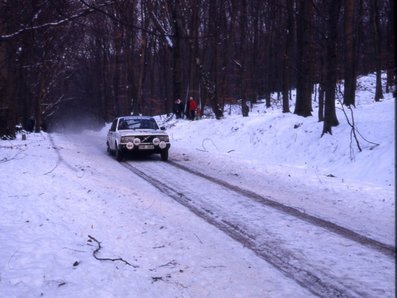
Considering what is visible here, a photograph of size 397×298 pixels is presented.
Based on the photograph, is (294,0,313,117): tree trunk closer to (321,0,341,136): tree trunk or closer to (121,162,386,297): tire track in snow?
(321,0,341,136): tree trunk

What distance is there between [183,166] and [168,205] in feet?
19.2

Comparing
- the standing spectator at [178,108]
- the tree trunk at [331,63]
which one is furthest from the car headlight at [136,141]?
the standing spectator at [178,108]

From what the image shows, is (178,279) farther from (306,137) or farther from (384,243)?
(306,137)

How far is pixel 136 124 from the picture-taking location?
57.5ft

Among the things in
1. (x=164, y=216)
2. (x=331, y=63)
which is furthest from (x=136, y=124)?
(x=164, y=216)

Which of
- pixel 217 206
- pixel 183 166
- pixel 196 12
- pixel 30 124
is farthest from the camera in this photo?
pixel 30 124

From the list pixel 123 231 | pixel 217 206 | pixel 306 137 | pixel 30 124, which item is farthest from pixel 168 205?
pixel 30 124

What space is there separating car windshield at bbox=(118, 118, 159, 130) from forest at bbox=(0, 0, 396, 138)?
10.6ft

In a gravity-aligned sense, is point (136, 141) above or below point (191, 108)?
below

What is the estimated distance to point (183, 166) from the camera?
14.6m

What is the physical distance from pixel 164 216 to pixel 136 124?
10.1 metres

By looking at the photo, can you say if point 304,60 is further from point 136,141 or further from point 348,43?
point 136,141

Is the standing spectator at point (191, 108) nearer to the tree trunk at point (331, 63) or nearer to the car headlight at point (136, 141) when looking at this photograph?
the car headlight at point (136, 141)

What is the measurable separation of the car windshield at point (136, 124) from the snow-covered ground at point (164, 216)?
1.61 m
